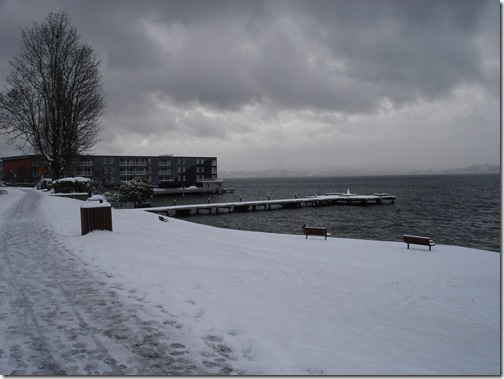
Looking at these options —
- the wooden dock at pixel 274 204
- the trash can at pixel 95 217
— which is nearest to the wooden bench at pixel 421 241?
the trash can at pixel 95 217

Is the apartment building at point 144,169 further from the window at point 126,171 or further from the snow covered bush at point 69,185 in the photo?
the snow covered bush at point 69,185

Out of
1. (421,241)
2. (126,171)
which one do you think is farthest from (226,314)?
(126,171)

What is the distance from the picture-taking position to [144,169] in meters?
106

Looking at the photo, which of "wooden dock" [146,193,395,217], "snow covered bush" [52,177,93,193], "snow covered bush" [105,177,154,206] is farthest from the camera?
"wooden dock" [146,193,395,217]

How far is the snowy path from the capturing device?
420 cm

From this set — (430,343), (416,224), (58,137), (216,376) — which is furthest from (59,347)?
(416,224)

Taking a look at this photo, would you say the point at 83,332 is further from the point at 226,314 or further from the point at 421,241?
the point at 421,241

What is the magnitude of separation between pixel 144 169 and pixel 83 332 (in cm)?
10557

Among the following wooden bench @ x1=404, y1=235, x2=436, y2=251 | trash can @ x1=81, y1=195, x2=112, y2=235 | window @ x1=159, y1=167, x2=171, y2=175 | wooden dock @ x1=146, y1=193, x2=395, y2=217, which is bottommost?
wooden dock @ x1=146, y1=193, x2=395, y2=217

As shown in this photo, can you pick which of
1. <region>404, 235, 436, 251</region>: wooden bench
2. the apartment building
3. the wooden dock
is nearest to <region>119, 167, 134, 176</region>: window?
the apartment building

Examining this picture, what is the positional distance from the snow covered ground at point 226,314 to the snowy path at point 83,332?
0.07 feet

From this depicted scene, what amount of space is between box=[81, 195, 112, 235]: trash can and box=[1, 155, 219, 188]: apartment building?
88.5 meters

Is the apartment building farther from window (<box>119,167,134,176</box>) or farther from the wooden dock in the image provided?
the wooden dock

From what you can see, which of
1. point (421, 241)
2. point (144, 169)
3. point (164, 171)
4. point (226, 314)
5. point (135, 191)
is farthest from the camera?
point (164, 171)
